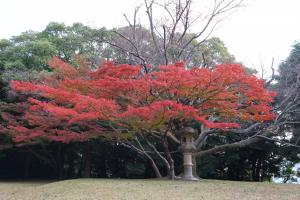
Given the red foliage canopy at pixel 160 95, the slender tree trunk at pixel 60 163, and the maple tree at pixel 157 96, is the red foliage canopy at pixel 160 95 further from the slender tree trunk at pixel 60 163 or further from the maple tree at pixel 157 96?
the slender tree trunk at pixel 60 163

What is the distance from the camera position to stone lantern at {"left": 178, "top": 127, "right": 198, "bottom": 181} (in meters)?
13.3

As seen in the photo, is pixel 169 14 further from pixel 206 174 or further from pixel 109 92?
pixel 206 174

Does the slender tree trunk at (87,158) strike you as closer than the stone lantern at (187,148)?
No

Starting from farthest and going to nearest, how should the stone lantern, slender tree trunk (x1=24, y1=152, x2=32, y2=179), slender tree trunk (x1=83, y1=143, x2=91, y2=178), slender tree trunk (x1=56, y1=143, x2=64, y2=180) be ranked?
slender tree trunk (x1=24, y1=152, x2=32, y2=179), slender tree trunk (x1=56, y1=143, x2=64, y2=180), slender tree trunk (x1=83, y1=143, x2=91, y2=178), the stone lantern

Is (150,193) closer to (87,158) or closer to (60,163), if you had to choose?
(87,158)

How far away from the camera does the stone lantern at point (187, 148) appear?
13289mm

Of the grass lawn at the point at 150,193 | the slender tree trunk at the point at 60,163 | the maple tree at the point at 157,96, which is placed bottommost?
the grass lawn at the point at 150,193

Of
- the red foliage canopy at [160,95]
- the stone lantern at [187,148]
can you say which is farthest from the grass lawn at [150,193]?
the stone lantern at [187,148]

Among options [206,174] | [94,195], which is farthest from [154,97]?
[206,174]

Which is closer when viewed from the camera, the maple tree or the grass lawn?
the grass lawn

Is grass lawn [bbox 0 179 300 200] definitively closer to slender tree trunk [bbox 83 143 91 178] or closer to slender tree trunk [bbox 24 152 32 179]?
slender tree trunk [bbox 83 143 91 178]

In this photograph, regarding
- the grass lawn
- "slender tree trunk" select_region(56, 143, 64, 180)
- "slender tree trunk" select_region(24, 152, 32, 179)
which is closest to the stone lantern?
the grass lawn

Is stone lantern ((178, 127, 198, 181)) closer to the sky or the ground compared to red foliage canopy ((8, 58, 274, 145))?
closer to the ground

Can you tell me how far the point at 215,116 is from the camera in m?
14.5
